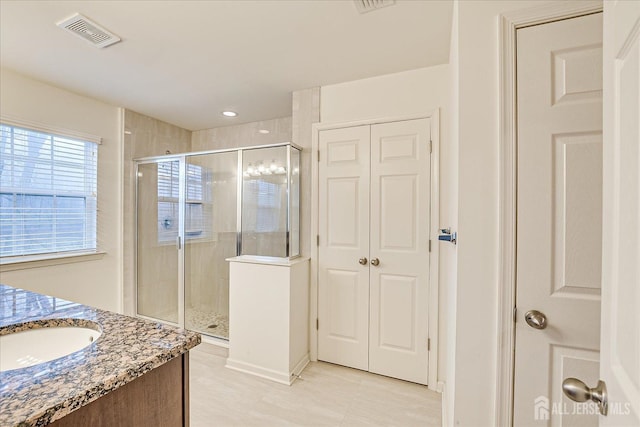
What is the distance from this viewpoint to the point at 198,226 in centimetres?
314

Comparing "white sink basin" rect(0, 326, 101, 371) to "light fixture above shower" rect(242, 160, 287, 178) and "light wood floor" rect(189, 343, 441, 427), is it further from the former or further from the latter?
"light fixture above shower" rect(242, 160, 287, 178)

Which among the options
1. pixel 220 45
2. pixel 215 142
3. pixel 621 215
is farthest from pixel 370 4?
pixel 215 142

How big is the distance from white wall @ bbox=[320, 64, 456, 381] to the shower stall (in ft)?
2.48

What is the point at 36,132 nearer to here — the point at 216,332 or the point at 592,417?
the point at 216,332

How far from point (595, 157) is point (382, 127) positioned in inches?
55.1

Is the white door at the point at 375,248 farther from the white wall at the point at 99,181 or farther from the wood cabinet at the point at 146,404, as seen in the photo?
the white wall at the point at 99,181

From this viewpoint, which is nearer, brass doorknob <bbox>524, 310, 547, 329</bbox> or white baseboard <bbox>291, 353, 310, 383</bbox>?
brass doorknob <bbox>524, 310, 547, 329</bbox>

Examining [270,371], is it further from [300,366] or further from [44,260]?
[44,260]

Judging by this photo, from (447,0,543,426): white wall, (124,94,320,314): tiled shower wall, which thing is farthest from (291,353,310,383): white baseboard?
(447,0,543,426): white wall

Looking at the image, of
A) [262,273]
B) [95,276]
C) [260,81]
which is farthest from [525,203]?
[95,276]

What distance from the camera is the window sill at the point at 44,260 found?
2266 mm

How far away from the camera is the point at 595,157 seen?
3.40ft

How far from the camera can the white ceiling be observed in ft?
5.19

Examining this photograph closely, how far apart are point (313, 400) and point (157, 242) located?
250 centimetres
